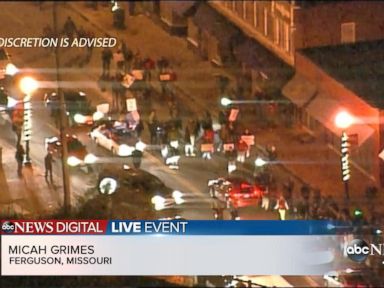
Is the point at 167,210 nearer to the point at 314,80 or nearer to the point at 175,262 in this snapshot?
the point at 175,262

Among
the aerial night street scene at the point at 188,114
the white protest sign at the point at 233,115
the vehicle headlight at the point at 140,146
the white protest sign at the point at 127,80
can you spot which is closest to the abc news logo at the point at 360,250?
the aerial night street scene at the point at 188,114

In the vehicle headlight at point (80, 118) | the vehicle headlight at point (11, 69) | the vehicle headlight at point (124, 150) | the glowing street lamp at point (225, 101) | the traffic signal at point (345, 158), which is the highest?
the vehicle headlight at point (11, 69)

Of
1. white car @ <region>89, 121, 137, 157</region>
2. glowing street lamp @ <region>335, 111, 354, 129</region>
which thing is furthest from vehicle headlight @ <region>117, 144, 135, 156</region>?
glowing street lamp @ <region>335, 111, 354, 129</region>

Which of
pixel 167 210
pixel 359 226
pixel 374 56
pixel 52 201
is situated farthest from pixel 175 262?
pixel 374 56

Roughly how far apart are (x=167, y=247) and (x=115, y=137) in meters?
0.27

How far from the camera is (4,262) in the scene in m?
1.43

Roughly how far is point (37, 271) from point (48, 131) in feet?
1.05

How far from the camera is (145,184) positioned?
143 centimetres

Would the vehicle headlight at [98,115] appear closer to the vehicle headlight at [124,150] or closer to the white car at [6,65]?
the vehicle headlight at [124,150]

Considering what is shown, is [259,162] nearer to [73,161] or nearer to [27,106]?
[73,161]

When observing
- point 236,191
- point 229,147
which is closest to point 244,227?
point 236,191

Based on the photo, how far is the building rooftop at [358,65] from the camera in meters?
1.40

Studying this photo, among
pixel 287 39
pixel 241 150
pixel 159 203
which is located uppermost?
pixel 287 39

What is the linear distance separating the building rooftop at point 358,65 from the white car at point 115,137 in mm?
431
